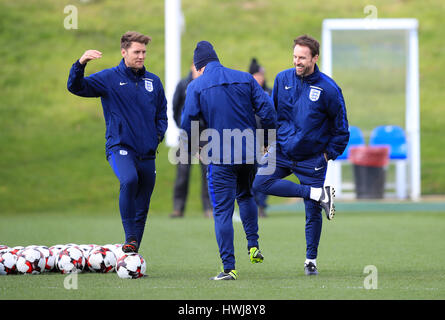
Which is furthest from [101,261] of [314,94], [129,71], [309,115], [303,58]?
[303,58]

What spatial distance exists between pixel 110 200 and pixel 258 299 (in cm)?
1359

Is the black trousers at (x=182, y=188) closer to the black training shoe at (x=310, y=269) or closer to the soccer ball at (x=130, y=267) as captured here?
the black training shoe at (x=310, y=269)

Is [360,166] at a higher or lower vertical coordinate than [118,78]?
lower

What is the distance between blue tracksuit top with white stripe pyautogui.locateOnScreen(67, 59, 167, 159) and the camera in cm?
775

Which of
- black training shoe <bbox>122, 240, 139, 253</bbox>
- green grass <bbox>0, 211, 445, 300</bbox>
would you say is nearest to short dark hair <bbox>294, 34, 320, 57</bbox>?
green grass <bbox>0, 211, 445, 300</bbox>

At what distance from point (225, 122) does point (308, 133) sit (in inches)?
36.9

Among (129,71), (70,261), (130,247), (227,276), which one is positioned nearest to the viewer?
(227,276)

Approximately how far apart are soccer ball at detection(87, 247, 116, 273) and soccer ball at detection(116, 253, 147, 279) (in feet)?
1.39

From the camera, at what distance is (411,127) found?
18.6 metres

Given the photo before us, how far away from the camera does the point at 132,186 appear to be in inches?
299

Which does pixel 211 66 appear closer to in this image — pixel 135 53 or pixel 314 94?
pixel 135 53

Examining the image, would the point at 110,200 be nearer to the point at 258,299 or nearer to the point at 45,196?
the point at 45,196

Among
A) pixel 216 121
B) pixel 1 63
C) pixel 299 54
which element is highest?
pixel 1 63
